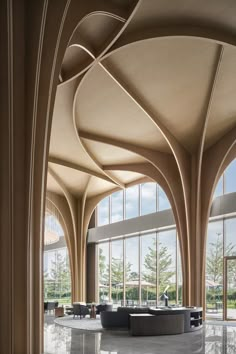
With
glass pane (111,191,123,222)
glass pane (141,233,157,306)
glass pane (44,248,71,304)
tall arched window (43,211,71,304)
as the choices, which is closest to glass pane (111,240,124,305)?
glass pane (111,191,123,222)

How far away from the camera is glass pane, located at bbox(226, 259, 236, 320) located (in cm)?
2109

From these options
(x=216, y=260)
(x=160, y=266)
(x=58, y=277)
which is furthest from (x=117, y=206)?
(x=216, y=260)

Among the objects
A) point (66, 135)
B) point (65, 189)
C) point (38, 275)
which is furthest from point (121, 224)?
point (38, 275)

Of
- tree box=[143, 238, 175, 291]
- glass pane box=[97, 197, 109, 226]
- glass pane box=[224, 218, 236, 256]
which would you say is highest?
glass pane box=[97, 197, 109, 226]

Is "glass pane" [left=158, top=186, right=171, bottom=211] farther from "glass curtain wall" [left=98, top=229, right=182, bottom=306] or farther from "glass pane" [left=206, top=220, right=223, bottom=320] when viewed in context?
"glass pane" [left=206, top=220, right=223, bottom=320]

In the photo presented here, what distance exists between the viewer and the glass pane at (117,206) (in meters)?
30.0

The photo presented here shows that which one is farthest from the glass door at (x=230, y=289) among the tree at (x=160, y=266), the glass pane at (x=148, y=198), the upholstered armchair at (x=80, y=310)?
the upholstered armchair at (x=80, y=310)

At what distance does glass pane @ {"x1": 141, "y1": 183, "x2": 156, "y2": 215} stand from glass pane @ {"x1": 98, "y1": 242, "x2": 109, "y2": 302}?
5.04 metres

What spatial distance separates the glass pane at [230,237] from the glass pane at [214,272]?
0.99 feet

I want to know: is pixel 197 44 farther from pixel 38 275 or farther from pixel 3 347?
pixel 3 347

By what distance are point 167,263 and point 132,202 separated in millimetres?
4932

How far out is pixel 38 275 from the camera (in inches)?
335

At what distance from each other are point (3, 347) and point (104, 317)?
32.4 ft

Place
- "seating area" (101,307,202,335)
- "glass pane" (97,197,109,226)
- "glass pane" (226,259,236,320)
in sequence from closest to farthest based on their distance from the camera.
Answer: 1. "seating area" (101,307,202,335)
2. "glass pane" (226,259,236,320)
3. "glass pane" (97,197,109,226)
